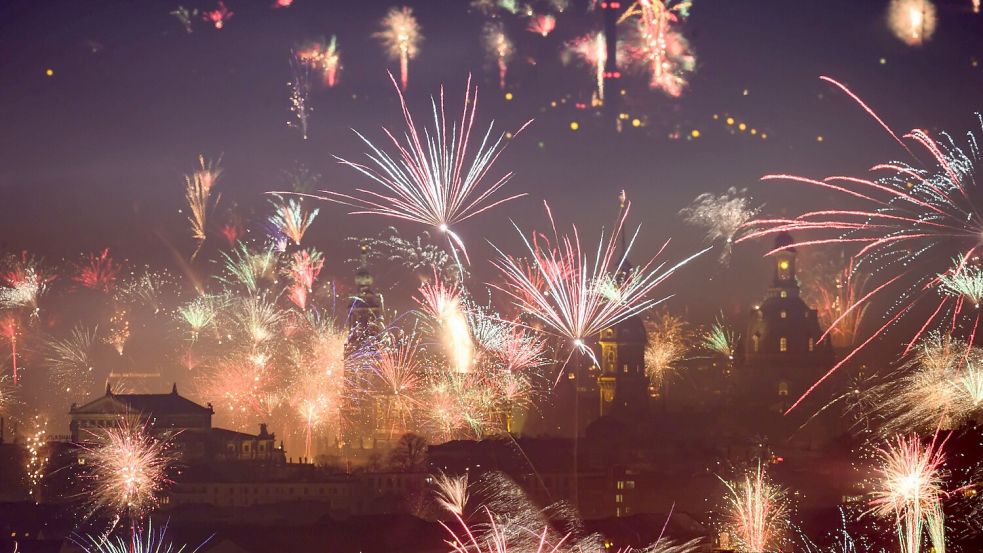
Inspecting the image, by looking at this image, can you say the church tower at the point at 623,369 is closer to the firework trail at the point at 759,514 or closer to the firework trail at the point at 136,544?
the firework trail at the point at 759,514

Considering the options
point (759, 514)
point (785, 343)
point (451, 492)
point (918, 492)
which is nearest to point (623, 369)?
point (785, 343)

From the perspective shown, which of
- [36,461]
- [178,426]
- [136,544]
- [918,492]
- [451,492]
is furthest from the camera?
[178,426]

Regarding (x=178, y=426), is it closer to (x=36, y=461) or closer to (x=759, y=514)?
(x=36, y=461)

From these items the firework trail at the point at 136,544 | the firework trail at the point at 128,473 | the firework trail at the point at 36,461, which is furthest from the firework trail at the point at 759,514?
the firework trail at the point at 36,461

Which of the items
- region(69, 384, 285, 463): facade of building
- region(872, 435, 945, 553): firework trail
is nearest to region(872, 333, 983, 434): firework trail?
region(872, 435, 945, 553): firework trail

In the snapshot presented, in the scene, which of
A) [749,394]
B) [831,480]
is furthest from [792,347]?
[831,480]

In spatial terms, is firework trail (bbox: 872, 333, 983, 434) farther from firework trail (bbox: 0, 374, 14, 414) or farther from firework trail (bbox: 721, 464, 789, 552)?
firework trail (bbox: 0, 374, 14, 414)

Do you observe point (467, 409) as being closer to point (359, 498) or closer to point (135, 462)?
point (359, 498)
